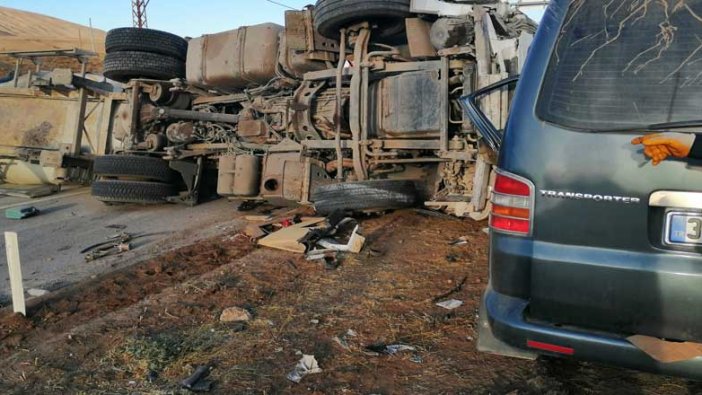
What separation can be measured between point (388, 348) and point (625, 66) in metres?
1.87

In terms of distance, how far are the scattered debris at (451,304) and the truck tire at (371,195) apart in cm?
195

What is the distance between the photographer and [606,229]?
6.05 feet

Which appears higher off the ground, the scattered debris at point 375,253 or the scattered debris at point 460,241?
the scattered debris at point 460,241

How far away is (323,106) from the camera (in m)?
6.46

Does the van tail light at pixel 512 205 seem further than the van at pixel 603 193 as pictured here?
Yes

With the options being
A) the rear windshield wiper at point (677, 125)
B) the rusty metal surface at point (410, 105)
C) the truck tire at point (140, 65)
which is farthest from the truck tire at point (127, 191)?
the rear windshield wiper at point (677, 125)

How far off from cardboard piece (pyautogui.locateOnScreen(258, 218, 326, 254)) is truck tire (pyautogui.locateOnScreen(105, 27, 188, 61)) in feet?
14.9

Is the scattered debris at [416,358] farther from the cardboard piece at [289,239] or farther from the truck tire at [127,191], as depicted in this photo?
the truck tire at [127,191]

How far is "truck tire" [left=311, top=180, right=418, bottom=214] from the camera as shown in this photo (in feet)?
18.1

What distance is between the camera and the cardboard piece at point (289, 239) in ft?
16.6

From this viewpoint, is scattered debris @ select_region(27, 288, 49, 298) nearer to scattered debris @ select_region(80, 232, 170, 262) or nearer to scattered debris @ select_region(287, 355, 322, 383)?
scattered debris @ select_region(80, 232, 170, 262)

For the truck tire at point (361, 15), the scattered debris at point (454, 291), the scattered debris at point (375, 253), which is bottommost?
the scattered debris at point (454, 291)

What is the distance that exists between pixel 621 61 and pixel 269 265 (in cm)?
347

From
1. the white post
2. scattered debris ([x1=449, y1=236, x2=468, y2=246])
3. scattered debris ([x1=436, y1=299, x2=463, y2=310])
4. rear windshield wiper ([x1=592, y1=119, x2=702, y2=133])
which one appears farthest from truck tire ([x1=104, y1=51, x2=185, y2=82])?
rear windshield wiper ([x1=592, y1=119, x2=702, y2=133])
